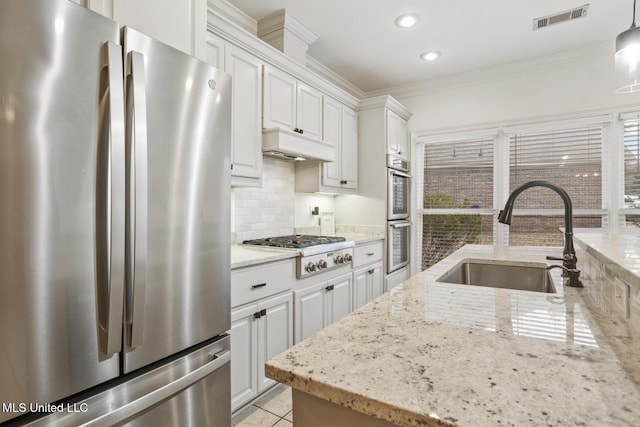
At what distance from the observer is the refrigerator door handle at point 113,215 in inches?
41.5

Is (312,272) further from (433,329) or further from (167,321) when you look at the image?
(433,329)

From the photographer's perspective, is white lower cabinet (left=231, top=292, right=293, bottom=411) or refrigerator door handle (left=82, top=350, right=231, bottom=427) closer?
refrigerator door handle (left=82, top=350, right=231, bottom=427)

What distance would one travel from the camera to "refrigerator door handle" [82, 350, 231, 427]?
1071mm

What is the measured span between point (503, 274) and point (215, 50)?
212 centimetres

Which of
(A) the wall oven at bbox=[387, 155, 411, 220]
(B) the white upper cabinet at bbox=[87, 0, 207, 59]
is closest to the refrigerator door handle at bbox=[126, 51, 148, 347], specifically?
(B) the white upper cabinet at bbox=[87, 0, 207, 59]

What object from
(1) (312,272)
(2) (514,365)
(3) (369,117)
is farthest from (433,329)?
(3) (369,117)

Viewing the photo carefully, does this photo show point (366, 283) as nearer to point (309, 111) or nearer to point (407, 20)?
point (309, 111)

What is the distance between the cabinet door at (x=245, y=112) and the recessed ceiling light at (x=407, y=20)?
1194 millimetres

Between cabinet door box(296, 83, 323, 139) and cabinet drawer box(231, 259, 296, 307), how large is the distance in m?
1.26

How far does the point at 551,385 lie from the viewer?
1.81 ft

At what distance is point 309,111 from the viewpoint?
3.01m

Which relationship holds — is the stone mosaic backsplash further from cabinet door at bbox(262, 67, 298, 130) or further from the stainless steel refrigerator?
cabinet door at bbox(262, 67, 298, 130)

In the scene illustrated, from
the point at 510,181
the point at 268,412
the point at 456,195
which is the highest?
the point at 510,181

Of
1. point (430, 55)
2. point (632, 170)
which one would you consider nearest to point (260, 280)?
point (430, 55)
